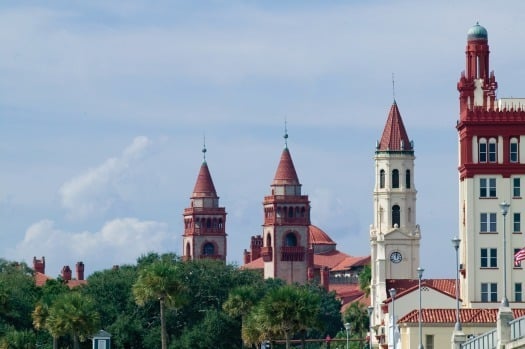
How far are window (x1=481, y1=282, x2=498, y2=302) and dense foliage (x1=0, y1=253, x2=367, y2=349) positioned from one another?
11.0 metres

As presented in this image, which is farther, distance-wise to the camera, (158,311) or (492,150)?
(158,311)

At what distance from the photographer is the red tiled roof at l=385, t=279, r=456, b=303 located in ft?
561

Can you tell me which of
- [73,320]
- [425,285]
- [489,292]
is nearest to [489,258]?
[489,292]

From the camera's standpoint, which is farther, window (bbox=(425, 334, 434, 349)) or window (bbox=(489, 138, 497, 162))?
window (bbox=(489, 138, 497, 162))

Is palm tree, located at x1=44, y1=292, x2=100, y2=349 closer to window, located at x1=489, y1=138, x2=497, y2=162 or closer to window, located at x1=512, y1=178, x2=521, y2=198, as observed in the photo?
window, located at x1=489, y1=138, x2=497, y2=162

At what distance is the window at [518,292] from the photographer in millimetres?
153375

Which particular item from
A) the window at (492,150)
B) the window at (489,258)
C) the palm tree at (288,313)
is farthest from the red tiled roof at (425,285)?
the palm tree at (288,313)

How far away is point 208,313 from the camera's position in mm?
187250

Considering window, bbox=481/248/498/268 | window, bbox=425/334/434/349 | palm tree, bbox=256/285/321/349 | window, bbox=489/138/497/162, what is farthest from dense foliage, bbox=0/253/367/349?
window, bbox=489/138/497/162

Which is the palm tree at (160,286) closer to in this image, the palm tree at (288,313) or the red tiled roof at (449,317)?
the palm tree at (288,313)

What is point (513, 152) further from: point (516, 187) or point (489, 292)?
point (489, 292)

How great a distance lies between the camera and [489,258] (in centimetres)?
15388

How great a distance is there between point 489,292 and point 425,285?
1911cm

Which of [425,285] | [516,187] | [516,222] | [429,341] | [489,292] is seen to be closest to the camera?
[429,341]
